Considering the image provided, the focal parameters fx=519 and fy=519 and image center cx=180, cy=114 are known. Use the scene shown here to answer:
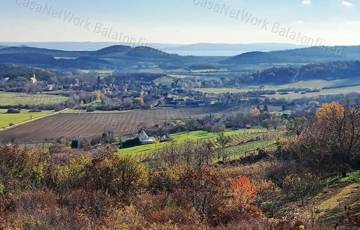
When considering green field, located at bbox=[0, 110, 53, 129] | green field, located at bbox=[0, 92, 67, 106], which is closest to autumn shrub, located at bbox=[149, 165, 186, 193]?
green field, located at bbox=[0, 110, 53, 129]

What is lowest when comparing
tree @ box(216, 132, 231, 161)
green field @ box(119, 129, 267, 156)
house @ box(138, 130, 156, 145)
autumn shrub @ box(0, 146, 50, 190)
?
house @ box(138, 130, 156, 145)

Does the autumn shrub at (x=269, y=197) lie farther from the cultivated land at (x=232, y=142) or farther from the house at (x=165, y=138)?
the house at (x=165, y=138)

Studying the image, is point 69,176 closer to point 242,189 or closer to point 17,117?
point 242,189

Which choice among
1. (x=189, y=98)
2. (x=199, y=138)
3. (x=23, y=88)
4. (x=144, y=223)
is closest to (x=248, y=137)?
(x=199, y=138)

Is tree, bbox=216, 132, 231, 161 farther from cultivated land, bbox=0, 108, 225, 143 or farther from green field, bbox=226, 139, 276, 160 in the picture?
cultivated land, bbox=0, 108, 225, 143

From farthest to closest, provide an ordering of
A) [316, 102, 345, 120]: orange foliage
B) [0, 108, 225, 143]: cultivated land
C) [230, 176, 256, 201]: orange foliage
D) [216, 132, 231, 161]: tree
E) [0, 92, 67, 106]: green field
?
[0, 92, 67, 106]: green field < [0, 108, 225, 143]: cultivated land < [216, 132, 231, 161]: tree < [316, 102, 345, 120]: orange foliage < [230, 176, 256, 201]: orange foliage

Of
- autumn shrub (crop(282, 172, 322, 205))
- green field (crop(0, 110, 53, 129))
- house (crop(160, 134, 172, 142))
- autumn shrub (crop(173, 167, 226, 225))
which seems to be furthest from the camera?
green field (crop(0, 110, 53, 129))

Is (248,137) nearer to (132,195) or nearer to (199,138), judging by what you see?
(199,138)
